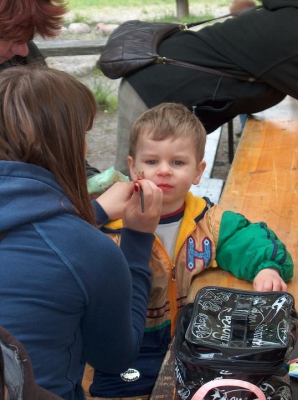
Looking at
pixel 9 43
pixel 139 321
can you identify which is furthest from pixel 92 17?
pixel 139 321

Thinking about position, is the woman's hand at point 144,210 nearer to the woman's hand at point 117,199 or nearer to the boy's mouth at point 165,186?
the woman's hand at point 117,199

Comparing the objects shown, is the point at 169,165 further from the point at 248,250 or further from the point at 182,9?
the point at 182,9

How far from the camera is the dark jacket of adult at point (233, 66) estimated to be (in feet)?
10.6

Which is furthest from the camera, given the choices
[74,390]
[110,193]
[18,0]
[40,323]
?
[18,0]

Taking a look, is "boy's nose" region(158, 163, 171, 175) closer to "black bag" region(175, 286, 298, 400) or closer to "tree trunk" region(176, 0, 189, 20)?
"black bag" region(175, 286, 298, 400)

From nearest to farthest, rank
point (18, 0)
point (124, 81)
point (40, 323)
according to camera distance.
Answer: point (40, 323)
point (18, 0)
point (124, 81)

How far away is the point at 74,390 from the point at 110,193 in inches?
25.0

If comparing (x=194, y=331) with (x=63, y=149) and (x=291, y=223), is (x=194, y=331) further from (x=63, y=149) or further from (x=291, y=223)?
(x=291, y=223)

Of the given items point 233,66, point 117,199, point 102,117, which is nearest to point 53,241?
point 117,199

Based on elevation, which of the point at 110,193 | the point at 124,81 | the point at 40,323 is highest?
the point at 40,323

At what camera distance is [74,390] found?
1.64 m

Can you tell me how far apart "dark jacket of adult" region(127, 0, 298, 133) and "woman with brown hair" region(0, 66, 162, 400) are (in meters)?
1.90

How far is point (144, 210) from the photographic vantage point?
180 cm

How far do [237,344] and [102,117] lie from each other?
17.9 ft
